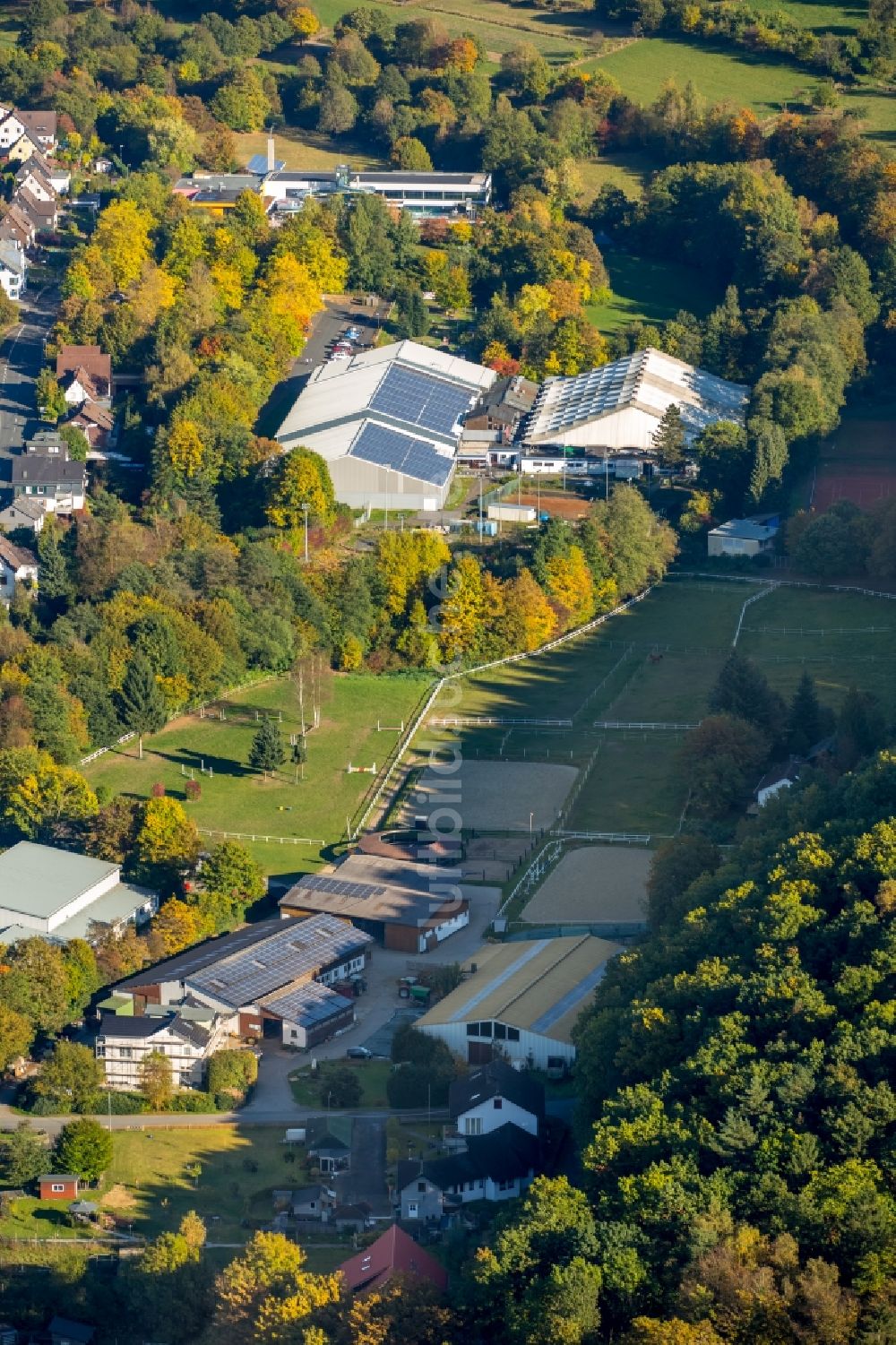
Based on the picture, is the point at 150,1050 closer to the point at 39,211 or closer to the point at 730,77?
the point at 39,211

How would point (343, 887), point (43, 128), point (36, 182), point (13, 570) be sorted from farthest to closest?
point (43, 128) → point (36, 182) → point (13, 570) → point (343, 887)

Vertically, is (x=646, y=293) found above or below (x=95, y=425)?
above

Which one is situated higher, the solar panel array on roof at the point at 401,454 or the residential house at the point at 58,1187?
the solar panel array on roof at the point at 401,454

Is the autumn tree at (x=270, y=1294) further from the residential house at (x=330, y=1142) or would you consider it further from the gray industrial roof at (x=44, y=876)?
the gray industrial roof at (x=44, y=876)

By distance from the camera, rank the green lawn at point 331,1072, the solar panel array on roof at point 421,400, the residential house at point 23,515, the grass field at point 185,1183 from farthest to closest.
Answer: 1. the solar panel array on roof at point 421,400
2. the residential house at point 23,515
3. the green lawn at point 331,1072
4. the grass field at point 185,1183

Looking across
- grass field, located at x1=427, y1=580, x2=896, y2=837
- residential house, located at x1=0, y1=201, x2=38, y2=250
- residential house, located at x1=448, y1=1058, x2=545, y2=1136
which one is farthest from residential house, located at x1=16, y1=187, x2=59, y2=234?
residential house, located at x1=448, y1=1058, x2=545, y2=1136

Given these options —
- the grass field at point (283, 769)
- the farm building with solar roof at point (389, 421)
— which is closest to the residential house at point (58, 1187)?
the grass field at point (283, 769)

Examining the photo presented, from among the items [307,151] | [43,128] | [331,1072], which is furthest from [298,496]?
[43,128]
